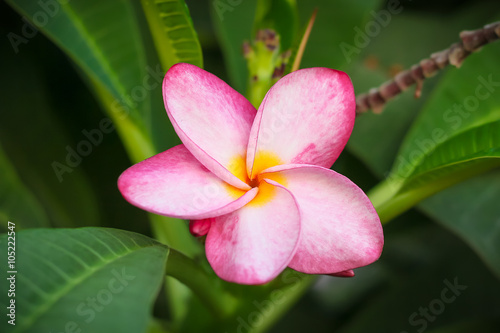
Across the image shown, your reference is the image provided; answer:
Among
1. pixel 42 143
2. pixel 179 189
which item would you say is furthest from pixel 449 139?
pixel 42 143

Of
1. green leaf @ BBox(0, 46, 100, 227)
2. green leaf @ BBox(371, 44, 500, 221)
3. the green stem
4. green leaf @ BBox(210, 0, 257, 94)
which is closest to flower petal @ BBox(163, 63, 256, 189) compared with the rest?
the green stem

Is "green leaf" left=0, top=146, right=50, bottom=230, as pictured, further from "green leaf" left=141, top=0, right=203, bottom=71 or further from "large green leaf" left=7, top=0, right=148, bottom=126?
"green leaf" left=141, top=0, right=203, bottom=71

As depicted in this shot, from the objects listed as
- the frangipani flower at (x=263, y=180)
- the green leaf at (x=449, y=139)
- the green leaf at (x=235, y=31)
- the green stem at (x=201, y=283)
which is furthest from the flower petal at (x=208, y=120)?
the green leaf at (x=235, y=31)

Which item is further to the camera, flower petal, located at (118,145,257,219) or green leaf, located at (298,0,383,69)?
green leaf, located at (298,0,383,69)

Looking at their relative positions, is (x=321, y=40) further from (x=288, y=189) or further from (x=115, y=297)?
(x=115, y=297)

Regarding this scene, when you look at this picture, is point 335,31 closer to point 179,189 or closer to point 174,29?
point 174,29
